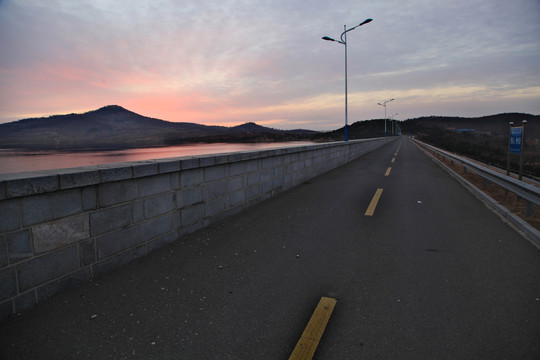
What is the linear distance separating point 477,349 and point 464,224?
13.6 feet

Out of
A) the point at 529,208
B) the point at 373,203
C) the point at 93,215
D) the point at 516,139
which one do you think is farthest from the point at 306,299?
the point at 516,139

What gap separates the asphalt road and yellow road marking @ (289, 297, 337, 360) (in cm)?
6

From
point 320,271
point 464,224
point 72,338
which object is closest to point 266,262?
point 320,271

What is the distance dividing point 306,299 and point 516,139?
12405 millimetres

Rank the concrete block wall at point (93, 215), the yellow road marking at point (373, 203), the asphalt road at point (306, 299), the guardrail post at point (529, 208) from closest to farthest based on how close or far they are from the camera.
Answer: the asphalt road at point (306, 299) < the concrete block wall at point (93, 215) < the guardrail post at point (529, 208) < the yellow road marking at point (373, 203)

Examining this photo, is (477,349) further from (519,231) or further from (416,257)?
(519,231)

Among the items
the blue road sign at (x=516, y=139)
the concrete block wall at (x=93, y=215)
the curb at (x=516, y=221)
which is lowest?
the curb at (x=516, y=221)


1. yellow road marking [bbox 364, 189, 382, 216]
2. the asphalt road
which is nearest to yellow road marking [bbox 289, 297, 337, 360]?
the asphalt road

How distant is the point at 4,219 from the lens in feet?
9.75

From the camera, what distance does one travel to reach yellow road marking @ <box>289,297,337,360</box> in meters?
2.46

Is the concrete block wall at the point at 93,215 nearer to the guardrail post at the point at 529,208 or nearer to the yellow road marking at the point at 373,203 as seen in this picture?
the yellow road marking at the point at 373,203

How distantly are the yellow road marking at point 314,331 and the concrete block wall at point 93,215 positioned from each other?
2818mm

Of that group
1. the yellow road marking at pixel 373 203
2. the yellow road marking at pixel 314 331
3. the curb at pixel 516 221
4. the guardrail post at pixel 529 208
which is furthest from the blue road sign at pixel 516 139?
the yellow road marking at pixel 314 331

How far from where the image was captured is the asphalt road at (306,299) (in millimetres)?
2562
